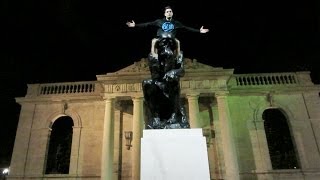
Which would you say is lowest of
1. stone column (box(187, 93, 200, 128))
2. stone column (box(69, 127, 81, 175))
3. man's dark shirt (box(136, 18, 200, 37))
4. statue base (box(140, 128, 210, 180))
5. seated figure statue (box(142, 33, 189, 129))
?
statue base (box(140, 128, 210, 180))

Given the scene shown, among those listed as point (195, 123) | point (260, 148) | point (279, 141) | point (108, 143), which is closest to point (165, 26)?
point (195, 123)

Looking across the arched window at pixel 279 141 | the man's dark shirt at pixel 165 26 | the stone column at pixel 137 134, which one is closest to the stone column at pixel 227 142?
the arched window at pixel 279 141

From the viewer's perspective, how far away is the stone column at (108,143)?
18.6m

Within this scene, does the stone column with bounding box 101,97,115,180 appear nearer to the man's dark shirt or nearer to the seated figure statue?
the seated figure statue

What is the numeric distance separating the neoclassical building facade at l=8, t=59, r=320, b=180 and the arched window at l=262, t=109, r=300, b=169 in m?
0.06

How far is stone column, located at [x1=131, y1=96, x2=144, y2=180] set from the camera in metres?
18.4

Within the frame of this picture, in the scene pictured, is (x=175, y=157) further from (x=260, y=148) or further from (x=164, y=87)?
(x=260, y=148)

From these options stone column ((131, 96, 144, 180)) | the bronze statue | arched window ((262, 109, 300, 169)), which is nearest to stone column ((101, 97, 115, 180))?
stone column ((131, 96, 144, 180))

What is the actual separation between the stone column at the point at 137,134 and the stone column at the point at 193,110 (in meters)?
2.93

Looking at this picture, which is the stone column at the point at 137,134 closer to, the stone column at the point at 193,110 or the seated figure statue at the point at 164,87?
the stone column at the point at 193,110

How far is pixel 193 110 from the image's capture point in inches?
779

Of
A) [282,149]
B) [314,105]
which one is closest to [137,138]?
[282,149]

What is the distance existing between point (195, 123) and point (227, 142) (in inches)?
83.9

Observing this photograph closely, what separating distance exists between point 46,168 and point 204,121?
424 inches
